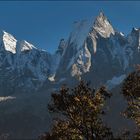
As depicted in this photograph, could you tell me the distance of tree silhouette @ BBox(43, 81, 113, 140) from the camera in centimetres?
5106

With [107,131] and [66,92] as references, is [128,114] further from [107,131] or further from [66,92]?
[66,92]

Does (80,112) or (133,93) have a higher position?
(133,93)

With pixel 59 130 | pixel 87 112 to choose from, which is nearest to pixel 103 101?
pixel 87 112

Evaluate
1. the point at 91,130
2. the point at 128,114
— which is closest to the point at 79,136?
the point at 91,130

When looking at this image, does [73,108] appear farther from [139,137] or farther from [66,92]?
[139,137]

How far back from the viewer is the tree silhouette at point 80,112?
51062mm

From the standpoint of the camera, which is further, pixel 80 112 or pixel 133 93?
pixel 133 93

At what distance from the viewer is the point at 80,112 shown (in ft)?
168

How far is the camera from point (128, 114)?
2126 inches

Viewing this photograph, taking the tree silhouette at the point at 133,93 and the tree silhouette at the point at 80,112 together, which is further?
the tree silhouette at the point at 133,93

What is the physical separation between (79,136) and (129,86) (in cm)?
709

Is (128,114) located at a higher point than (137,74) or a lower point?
lower

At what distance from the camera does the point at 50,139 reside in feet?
175

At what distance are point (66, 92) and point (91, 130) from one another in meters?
4.52
